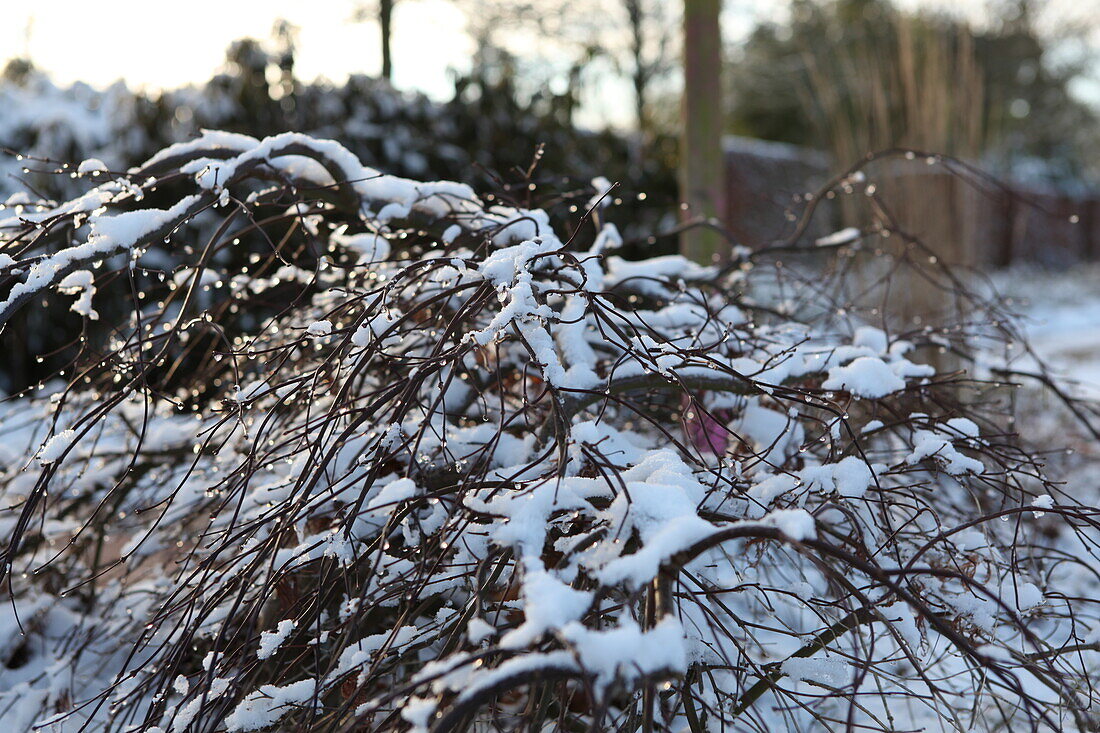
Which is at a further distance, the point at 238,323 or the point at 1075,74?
the point at 1075,74

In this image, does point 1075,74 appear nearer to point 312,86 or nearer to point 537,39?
point 537,39

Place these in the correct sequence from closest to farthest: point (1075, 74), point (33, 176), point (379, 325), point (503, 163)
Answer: point (379, 325)
point (33, 176)
point (503, 163)
point (1075, 74)

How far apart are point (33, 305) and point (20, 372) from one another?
1.44ft

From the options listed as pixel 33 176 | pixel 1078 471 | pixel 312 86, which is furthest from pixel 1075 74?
pixel 33 176

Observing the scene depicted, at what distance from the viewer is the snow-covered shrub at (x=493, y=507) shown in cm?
113

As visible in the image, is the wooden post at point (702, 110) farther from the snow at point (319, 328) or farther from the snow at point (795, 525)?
the snow at point (795, 525)

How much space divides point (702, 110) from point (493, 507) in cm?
282

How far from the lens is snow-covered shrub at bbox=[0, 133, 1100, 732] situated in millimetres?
1131

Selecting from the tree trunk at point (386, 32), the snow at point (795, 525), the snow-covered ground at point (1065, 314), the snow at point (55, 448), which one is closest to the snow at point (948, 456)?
the snow at point (795, 525)

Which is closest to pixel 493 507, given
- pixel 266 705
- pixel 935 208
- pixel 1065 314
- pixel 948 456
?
pixel 266 705

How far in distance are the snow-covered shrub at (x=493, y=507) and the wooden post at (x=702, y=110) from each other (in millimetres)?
1079

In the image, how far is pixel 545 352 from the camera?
1309mm

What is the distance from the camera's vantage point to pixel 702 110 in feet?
11.8

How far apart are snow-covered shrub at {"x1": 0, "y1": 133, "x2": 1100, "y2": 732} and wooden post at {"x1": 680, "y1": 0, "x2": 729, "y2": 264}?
1.08 meters
